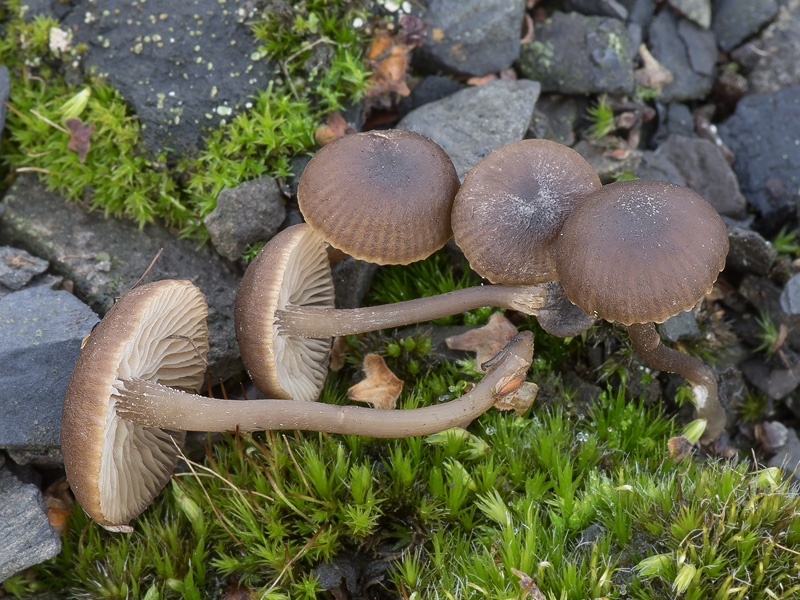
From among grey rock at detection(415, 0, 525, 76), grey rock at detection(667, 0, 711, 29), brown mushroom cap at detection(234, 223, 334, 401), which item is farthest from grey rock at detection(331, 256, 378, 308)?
grey rock at detection(667, 0, 711, 29)

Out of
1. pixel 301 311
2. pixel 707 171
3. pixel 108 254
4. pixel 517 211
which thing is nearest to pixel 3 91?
pixel 108 254

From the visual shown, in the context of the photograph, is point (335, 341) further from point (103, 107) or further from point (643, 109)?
point (643, 109)

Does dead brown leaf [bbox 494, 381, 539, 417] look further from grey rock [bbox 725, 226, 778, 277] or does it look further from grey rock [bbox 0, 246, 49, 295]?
grey rock [bbox 0, 246, 49, 295]

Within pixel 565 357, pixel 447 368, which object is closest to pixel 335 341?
pixel 447 368

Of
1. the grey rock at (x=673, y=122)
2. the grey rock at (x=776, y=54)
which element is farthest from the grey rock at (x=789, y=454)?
the grey rock at (x=776, y=54)

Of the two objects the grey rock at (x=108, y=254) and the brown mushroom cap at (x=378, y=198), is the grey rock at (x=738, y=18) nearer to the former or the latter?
the brown mushroom cap at (x=378, y=198)
